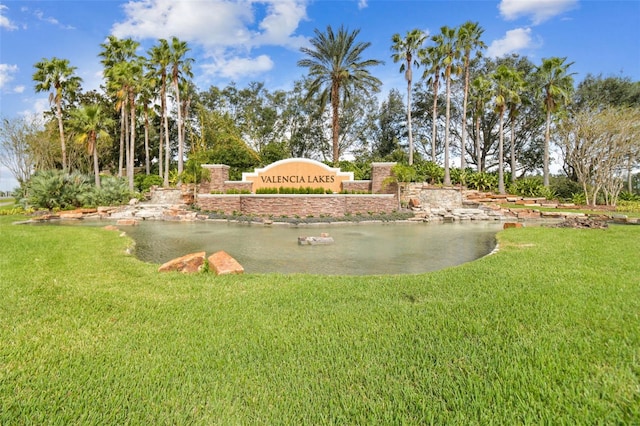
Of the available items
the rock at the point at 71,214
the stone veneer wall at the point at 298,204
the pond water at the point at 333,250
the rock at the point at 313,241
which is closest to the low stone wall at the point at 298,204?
the stone veneer wall at the point at 298,204

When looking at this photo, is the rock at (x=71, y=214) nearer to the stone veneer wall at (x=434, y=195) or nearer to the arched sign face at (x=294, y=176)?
the arched sign face at (x=294, y=176)

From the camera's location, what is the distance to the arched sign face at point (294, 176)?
21938 mm

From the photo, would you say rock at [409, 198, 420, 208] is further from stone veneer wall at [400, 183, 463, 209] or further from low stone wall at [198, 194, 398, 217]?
low stone wall at [198, 194, 398, 217]

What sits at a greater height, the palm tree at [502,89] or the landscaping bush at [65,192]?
the palm tree at [502,89]

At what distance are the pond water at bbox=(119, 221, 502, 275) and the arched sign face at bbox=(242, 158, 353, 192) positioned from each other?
10.3 metres

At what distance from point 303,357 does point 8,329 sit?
2.73m

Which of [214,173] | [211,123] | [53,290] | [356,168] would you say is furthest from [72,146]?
[53,290]

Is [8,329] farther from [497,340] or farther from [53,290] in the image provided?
[497,340]

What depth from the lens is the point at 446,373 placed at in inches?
89.8

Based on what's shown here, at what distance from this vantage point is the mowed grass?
6.48ft

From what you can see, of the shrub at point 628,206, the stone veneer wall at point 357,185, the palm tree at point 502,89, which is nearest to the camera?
the shrub at point 628,206

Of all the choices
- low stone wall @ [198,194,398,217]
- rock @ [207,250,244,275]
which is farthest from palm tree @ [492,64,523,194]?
rock @ [207,250,244,275]

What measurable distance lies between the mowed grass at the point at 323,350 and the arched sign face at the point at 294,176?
1751 centimetres

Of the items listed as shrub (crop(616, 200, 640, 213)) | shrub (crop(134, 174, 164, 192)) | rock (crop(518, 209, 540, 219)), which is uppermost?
shrub (crop(134, 174, 164, 192))
